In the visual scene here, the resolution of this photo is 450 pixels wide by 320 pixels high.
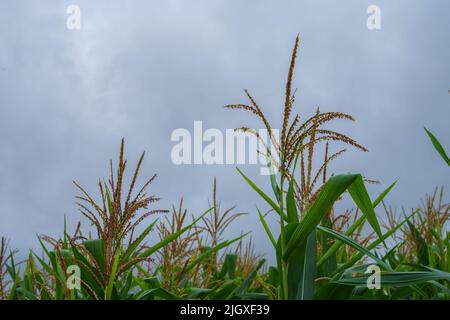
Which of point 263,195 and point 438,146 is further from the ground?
point 438,146

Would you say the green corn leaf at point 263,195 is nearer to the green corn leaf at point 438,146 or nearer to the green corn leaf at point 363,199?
the green corn leaf at point 363,199

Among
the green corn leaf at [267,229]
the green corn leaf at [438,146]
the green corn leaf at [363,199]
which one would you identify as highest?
the green corn leaf at [438,146]

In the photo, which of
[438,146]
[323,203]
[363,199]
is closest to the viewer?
[323,203]

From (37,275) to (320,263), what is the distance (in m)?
1.98

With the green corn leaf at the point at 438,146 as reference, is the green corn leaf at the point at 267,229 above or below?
below

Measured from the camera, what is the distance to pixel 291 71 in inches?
75.9

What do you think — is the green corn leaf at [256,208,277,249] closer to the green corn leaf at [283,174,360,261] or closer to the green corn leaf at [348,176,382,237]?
the green corn leaf at [283,174,360,261]

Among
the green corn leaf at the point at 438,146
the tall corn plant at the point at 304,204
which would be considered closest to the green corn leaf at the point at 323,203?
the tall corn plant at the point at 304,204

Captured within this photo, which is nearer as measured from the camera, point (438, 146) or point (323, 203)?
point (323, 203)

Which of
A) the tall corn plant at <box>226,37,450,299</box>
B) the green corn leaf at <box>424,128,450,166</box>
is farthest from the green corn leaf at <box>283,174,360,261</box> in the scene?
the green corn leaf at <box>424,128,450,166</box>

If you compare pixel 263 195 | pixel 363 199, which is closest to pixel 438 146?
pixel 363 199

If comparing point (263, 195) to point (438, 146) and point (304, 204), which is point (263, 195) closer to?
point (304, 204)

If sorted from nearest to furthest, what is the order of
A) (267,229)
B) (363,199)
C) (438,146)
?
(363,199) → (267,229) → (438,146)
